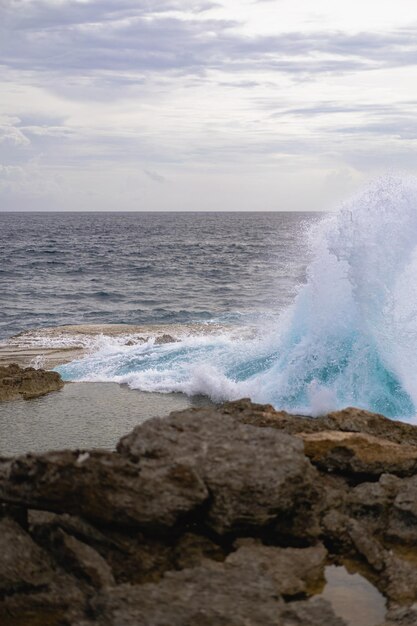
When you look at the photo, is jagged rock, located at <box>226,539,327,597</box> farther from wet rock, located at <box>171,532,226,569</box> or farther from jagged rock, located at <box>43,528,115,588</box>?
jagged rock, located at <box>43,528,115,588</box>

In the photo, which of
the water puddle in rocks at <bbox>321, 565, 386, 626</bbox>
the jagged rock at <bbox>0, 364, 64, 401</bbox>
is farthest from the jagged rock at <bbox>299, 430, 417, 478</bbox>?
→ the jagged rock at <bbox>0, 364, 64, 401</bbox>

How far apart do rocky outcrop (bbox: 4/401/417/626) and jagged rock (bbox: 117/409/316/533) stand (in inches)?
0.4

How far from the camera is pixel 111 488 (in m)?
5.45

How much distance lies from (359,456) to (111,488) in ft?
9.04

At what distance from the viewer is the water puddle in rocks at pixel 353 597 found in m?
5.25

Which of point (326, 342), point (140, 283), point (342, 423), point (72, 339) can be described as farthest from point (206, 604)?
point (140, 283)

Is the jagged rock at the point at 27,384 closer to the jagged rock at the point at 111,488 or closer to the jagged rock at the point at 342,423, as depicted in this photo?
the jagged rock at the point at 342,423

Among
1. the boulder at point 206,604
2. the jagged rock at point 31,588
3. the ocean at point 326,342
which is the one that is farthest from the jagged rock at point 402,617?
the ocean at point 326,342

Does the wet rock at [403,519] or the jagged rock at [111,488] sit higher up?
the jagged rock at [111,488]

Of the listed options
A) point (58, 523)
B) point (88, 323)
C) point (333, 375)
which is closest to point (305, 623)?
point (58, 523)

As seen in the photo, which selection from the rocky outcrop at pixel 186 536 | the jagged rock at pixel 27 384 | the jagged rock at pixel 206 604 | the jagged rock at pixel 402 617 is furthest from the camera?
the jagged rock at pixel 27 384

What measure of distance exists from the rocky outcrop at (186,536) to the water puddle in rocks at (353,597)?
78 mm

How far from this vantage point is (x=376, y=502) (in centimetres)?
652

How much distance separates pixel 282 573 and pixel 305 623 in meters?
0.69
